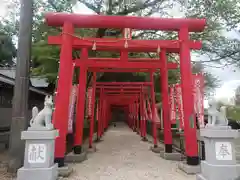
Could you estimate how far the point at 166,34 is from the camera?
36.4 ft

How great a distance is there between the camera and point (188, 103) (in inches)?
228

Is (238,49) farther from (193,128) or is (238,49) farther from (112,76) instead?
(112,76)

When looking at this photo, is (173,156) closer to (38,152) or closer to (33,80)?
(38,152)

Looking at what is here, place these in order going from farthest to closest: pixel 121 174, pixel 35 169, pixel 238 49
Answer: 1. pixel 238 49
2. pixel 121 174
3. pixel 35 169

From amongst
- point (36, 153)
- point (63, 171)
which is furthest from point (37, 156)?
point (63, 171)

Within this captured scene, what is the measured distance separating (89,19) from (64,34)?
2.66 feet

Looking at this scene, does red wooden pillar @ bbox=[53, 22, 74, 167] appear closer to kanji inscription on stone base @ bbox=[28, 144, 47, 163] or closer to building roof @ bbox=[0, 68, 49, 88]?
kanji inscription on stone base @ bbox=[28, 144, 47, 163]

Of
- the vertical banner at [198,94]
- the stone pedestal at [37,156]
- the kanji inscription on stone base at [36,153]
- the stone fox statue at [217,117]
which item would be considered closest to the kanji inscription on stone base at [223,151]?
the stone fox statue at [217,117]

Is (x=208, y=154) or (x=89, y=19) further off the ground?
(x=89, y=19)

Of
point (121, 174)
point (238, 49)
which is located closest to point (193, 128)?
point (121, 174)

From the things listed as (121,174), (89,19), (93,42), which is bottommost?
(121,174)

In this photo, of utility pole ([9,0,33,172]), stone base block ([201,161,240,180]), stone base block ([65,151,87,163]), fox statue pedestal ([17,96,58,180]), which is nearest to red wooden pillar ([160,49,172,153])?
stone base block ([65,151,87,163])

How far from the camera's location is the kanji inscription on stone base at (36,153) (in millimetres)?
4555

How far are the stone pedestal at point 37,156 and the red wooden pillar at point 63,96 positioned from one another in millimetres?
823
